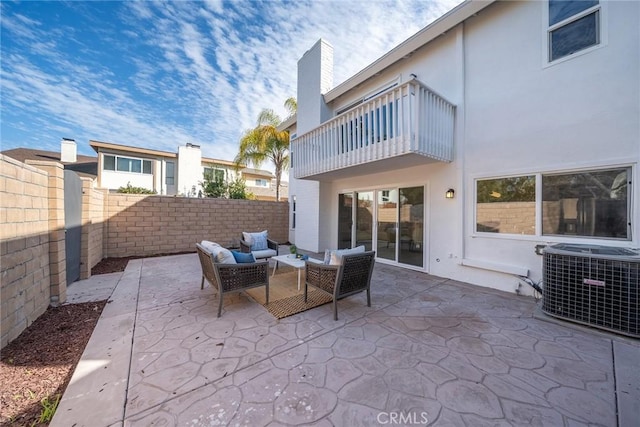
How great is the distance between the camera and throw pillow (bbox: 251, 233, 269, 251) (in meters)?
6.78

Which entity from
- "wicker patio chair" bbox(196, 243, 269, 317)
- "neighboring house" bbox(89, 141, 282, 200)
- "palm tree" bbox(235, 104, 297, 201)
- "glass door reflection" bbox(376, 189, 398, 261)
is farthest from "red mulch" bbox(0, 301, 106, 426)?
"neighboring house" bbox(89, 141, 282, 200)

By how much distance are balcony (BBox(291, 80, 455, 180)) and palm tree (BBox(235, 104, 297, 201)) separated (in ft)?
19.3

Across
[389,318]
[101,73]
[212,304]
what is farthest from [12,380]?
[101,73]

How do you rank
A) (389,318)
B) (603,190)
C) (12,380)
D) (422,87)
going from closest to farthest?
(12,380) < (389,318) < (603,190) < (422,87)

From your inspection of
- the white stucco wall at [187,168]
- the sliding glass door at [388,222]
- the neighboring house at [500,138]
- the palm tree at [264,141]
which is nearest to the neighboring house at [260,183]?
the white stucco wall at [187,168]

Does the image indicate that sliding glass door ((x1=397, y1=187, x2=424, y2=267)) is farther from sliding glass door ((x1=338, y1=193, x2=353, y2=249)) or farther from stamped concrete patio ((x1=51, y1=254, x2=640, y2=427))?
stamped concrete patio ((x1=51, y1=254, x2=640, y2=427))

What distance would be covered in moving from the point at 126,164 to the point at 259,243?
1534cm

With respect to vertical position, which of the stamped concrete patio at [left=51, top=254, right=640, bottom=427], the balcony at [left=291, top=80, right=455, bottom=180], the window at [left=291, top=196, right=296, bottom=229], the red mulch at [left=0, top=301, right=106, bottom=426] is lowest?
the stamped concrete patio at [left=51, top=254, right=640, bottom=427]

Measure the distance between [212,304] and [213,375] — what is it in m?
1.97

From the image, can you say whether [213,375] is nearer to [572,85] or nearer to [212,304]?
[212,304]

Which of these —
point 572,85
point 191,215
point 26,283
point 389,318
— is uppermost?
point 572,85

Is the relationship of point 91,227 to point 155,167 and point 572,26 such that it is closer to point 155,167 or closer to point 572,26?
point 572,26

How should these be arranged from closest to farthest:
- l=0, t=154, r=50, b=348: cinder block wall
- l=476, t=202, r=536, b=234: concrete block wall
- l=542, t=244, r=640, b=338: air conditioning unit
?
l=0, t=154, r=50, b=348: cinder block wall < l=542, t=244, r=640, b=338: air conditioning unit < l=476, t=202, r=536, b=234: concrete block wall

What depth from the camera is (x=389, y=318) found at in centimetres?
371
